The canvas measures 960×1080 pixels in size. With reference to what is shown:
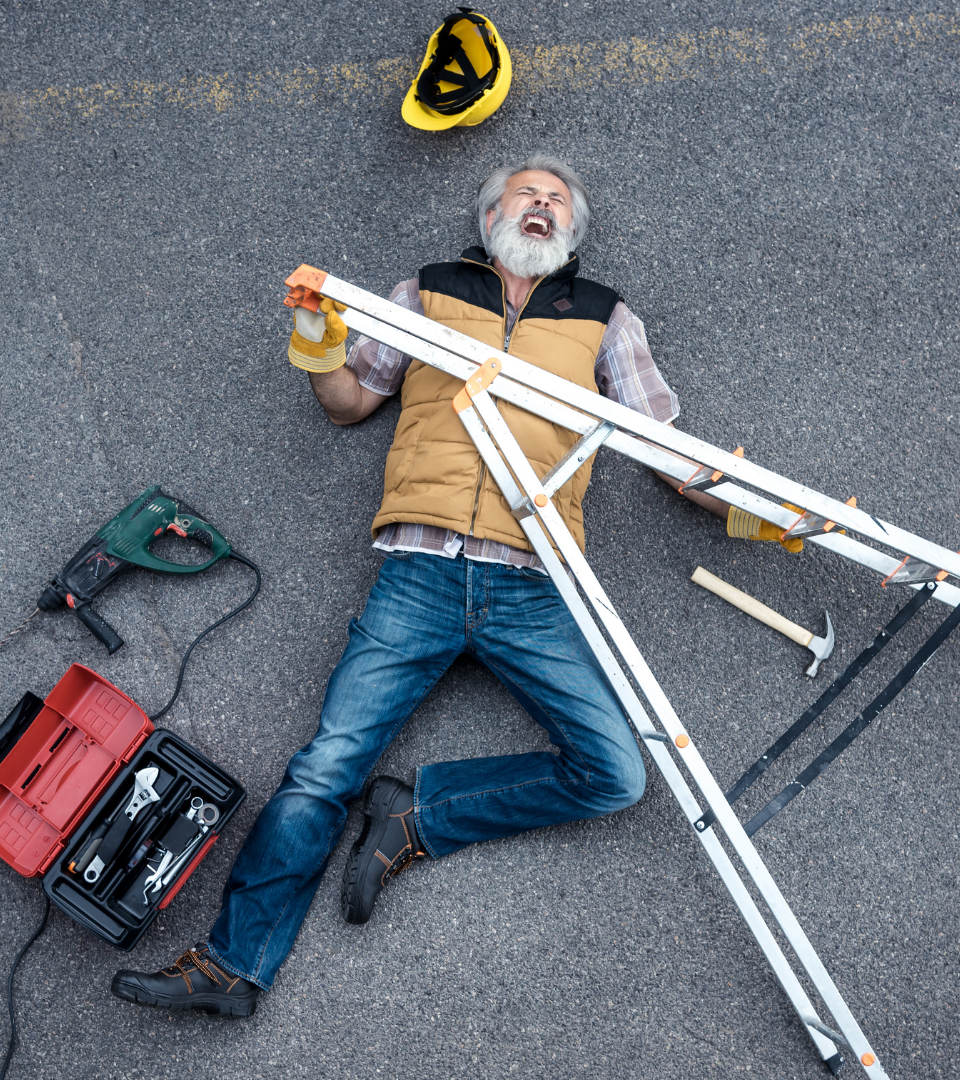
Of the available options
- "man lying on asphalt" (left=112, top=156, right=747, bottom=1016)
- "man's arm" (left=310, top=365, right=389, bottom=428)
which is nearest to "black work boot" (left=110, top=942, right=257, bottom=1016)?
"man lying on asphalt" (left=112, top=156, right=747, bottom=1016)

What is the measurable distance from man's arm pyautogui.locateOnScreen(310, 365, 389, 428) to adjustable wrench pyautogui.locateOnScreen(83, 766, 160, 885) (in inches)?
48.3

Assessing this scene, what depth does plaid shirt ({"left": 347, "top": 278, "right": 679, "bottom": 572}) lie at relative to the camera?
2.17 metres

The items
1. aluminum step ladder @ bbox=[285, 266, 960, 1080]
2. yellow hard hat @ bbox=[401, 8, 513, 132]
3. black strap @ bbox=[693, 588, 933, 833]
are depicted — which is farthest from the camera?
yellow hard hat @ bbox=[401, 8, 513, 132]

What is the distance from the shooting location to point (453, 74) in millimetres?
2480

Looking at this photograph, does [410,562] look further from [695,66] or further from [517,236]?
[695,66]

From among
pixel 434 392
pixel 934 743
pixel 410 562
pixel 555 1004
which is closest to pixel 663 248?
pixel 434 392

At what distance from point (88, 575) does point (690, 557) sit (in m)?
2.00

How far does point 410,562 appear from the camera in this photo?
221 cm

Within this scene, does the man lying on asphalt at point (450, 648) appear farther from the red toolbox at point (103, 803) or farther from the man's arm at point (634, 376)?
the red toolbox at point (103, 803)

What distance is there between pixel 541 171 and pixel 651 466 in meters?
1.14

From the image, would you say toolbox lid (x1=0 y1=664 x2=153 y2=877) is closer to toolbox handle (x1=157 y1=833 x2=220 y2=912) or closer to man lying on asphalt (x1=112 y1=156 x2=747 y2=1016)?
toolbox handle (x1=157 y1=833 x2=220 y2=912)

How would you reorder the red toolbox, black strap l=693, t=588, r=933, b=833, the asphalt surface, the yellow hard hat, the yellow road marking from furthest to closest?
the yellow road marking < the yellow hard hat < the asphalt surface < the red toolbox < black strap l=693, t=588, r=933, b=833

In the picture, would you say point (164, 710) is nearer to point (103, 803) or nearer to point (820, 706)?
point (103, 803)

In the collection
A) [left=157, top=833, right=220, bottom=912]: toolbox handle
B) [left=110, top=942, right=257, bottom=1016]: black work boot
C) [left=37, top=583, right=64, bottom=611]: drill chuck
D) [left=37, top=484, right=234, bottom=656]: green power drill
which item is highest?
[left=37, top=484, right=234, bottom=656]: green power drill
